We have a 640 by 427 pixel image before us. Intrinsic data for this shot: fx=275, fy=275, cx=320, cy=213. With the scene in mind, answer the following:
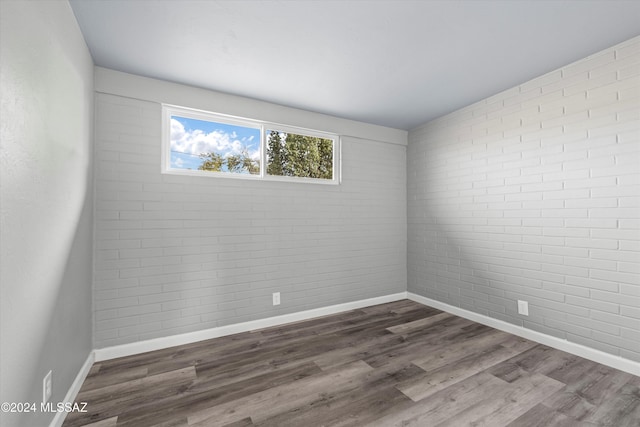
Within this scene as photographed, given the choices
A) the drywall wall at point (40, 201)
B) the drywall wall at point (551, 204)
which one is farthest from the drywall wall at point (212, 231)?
the drywall wall at point (551, 204)

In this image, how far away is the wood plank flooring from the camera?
70.1 inches

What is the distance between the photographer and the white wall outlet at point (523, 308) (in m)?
2.91

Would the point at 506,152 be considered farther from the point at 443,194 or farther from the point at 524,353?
the point at 524,353

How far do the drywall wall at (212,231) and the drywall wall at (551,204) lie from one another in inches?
40.9

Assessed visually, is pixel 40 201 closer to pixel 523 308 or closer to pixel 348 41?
pixel 348 41

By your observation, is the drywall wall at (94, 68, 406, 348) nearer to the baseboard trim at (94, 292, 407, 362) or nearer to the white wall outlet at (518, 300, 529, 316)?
the baseboard trim at (94, 292, 407, 362)

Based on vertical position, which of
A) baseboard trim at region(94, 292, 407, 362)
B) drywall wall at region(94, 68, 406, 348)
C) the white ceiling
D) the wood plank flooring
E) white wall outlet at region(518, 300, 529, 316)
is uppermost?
the white ceiling

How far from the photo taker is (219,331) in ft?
9.86

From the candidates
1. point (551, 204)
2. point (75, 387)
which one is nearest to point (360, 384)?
point (75, 387)

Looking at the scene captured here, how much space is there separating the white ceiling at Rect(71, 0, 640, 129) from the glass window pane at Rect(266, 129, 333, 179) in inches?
23.8

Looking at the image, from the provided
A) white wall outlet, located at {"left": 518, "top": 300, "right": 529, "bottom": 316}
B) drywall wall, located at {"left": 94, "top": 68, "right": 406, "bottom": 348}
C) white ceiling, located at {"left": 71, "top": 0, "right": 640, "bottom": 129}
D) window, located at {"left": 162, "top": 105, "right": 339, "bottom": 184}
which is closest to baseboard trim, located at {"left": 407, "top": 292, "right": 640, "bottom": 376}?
white wall outlet, located at {"left": 518, "top": 300, "right": 529, "bottom": 316}

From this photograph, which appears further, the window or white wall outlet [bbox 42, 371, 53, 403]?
the window

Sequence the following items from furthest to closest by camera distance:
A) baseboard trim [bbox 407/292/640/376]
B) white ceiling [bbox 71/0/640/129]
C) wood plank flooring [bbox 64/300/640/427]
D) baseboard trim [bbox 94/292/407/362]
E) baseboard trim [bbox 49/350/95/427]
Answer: baseboard trim [bbox 94/292/407/362] < baseboard trim [bbox 407/292/640/376] < white ceiling [bbox 71/0/640/129] < wood plank flooring [bbox 64/300/640/427] < baseboard trim [bbox 49/350/95/427]

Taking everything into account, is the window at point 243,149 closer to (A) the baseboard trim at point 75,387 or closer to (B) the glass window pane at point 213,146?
(B) the glass window pane at point 213,146
